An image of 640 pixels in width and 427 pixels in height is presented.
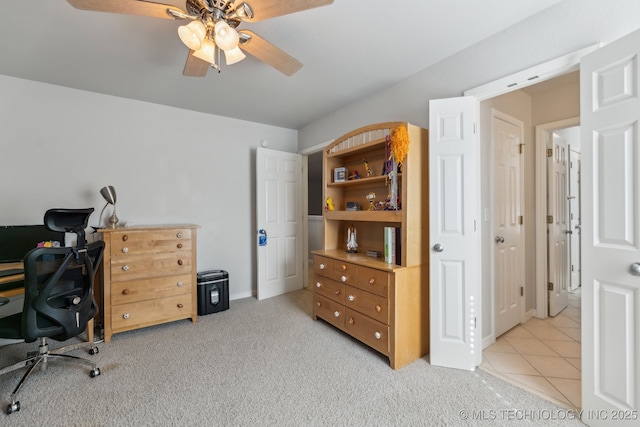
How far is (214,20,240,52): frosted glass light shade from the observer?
138cm

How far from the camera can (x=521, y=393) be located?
178 cm

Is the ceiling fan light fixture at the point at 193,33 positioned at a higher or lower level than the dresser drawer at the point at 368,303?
higher

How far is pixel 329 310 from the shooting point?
8.98 feet

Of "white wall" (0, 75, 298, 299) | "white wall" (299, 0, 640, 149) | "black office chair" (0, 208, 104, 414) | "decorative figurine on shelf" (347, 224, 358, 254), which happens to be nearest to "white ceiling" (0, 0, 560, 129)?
"white wall" (299, 0, 640, 149)

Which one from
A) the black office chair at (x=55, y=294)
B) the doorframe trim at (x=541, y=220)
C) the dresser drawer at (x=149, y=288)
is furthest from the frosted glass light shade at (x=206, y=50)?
the doorframe trim at (x=541, y=220)

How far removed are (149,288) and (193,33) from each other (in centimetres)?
240

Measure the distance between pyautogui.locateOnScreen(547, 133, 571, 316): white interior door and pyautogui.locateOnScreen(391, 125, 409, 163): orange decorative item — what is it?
2.08 m

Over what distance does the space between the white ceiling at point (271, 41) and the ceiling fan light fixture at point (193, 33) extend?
1.34 ft

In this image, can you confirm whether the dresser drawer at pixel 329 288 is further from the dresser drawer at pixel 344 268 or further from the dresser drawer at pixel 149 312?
the dresser drawer at pixel 149 312

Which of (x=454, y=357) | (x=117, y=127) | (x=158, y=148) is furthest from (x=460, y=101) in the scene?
(x=117, y=127)

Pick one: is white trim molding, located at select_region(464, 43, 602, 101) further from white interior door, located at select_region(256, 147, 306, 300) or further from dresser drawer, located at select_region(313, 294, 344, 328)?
white interior door, located at select_region(256, 147, 306, 300)

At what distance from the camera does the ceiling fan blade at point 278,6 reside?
1.31 meters

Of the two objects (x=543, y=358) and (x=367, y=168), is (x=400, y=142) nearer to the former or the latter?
(x=367, y=168)

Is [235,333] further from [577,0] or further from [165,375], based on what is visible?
[577,0]
